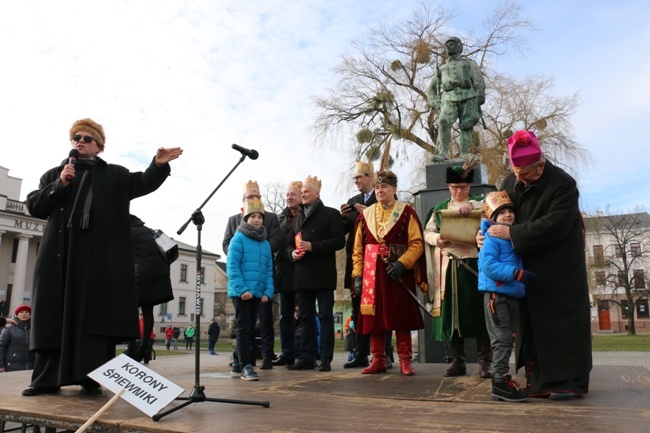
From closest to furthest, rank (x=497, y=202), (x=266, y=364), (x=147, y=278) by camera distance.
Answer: (x=497, y=202) → (x=266, y=364) → (x=147, y=278)

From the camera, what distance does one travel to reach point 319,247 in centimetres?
620

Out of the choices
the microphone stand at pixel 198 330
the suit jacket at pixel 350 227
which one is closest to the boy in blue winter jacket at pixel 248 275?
the suit jacket at pixel 350 227

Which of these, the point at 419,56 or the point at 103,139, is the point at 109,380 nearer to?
the point at 103,139

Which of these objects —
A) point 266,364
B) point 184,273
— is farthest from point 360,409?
point 184,273

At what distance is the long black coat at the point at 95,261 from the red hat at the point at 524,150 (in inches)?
104

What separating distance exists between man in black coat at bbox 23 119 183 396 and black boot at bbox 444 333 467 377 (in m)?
2.89

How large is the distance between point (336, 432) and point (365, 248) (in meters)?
3.20

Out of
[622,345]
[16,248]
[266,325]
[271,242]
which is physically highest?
[16,248]

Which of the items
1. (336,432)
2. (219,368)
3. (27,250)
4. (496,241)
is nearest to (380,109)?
(219,368)

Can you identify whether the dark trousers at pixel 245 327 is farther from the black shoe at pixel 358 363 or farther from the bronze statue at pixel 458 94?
the bronze statue at pixel 458 94

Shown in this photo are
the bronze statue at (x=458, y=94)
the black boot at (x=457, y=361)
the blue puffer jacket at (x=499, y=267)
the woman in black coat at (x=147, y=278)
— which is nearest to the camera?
the blue puffer jacket at (x=499, y=267)

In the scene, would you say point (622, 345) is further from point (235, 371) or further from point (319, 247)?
point (235, 371)

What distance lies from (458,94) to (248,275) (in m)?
5.51

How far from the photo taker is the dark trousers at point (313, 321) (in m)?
6.16
